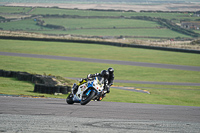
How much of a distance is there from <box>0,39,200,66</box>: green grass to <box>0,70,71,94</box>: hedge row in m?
22.2

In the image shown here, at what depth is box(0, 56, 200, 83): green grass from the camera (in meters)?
33.0

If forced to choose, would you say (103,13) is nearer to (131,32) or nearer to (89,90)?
(131,32)

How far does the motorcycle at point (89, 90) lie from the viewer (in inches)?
486

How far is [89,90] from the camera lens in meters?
12.4

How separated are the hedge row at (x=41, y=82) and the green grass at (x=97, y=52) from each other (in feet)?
73.0

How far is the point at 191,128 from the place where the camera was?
8406 mm

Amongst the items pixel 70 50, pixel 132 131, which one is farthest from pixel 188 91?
pixel 70 50

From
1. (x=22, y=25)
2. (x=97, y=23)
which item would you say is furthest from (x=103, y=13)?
(x=22, y=25)

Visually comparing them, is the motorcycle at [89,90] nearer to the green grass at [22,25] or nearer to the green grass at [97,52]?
the green grass at [97,52]

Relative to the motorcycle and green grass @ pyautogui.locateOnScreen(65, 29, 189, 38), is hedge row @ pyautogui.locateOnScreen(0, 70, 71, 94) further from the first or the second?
green grass @ pyautogui.locateOnScreen(65, 29, 189, 38)

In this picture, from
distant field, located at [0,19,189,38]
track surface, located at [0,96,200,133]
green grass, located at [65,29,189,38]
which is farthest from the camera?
distant field, located at [0,19,189,38]

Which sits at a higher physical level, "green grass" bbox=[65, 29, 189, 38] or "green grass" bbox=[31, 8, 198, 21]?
"green grass" bbox=[31, 8, 198, 21]

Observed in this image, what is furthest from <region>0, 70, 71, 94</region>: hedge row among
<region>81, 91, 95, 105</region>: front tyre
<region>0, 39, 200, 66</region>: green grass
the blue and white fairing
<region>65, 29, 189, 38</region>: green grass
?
<region>65, 29, 189, 38</region>: green grass

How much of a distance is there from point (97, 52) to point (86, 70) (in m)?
18.0
